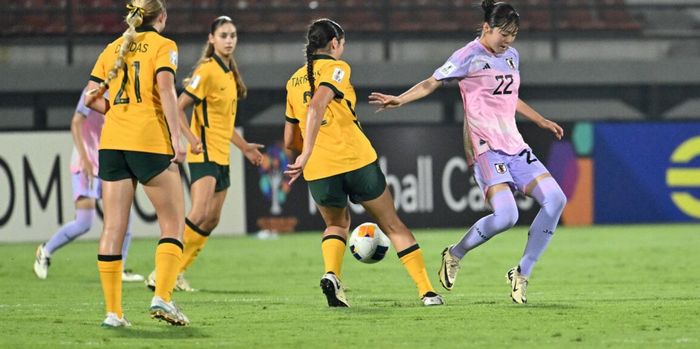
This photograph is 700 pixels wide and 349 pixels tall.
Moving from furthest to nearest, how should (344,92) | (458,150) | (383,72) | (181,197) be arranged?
(383,72) < (458,150) < (344,92) < (181,197)

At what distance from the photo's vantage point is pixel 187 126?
1015 cm

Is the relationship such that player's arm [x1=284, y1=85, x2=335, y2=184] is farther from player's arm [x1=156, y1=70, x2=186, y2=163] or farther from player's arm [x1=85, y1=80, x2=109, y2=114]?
player's arm [x1=85, y1=80, x2=109, y2=114]

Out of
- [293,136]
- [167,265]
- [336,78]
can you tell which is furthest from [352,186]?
[167,265]

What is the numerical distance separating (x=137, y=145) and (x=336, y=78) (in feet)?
5.39

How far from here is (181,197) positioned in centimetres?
787

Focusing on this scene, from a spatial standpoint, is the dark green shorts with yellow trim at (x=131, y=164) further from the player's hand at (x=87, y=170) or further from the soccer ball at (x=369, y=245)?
the player's hand at (x=87, y=170)

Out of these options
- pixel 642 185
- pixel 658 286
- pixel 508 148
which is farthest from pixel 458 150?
pixel 508 148

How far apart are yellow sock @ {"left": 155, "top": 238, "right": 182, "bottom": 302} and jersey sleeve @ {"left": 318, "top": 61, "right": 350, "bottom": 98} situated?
1.57m

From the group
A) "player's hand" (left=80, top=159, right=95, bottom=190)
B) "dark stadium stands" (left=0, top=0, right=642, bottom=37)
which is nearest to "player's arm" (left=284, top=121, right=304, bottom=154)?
"player's hand" (left=80, top=159, right=95, bottom=190)

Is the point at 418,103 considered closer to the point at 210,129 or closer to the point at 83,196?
the point at 83,196

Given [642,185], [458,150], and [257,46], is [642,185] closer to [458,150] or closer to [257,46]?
[458,150]

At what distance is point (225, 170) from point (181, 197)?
10.9ft

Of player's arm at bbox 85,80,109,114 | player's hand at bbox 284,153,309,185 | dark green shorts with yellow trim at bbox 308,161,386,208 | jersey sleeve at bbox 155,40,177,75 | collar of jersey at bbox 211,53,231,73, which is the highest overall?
jersey sleeve at bbox 155,40,177,75

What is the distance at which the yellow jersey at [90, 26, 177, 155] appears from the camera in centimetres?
775
